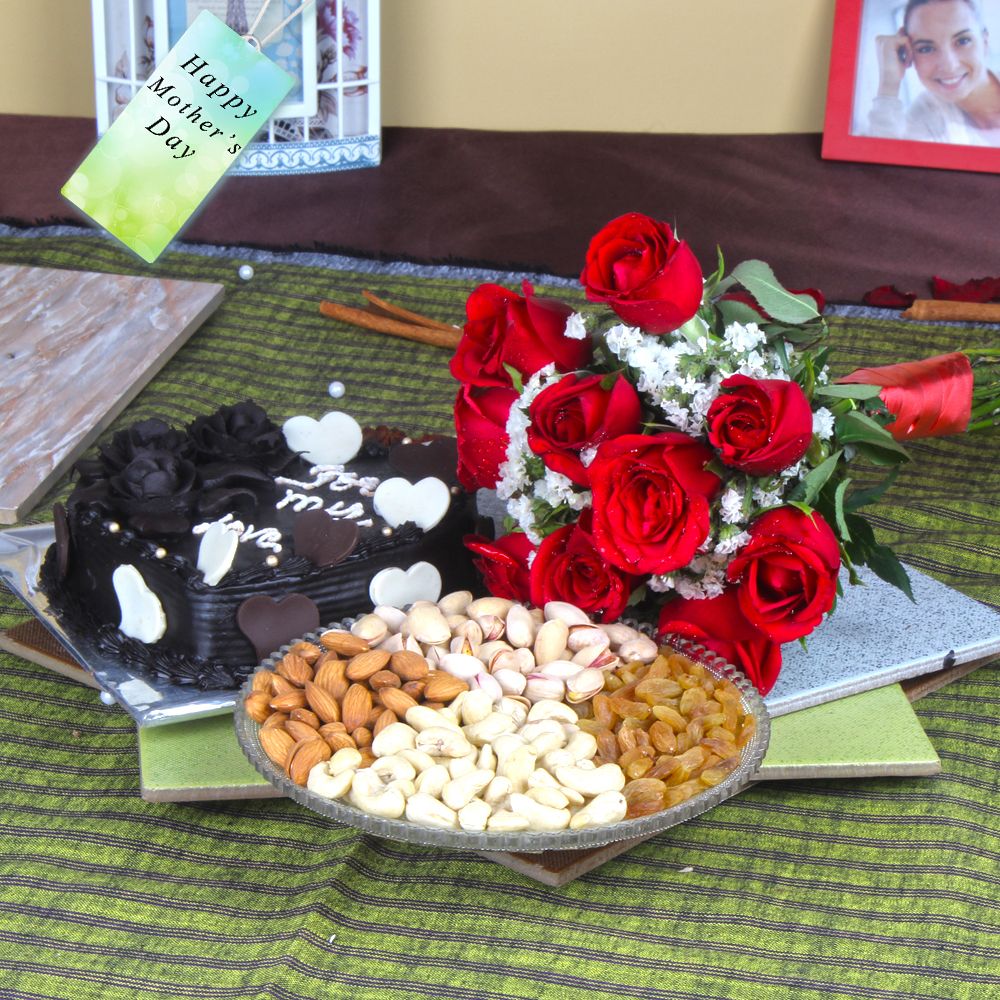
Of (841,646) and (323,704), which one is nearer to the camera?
(323,704)

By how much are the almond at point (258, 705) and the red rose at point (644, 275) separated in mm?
256

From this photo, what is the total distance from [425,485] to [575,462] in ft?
0.42

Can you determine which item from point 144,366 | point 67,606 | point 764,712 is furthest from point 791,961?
point 144,366

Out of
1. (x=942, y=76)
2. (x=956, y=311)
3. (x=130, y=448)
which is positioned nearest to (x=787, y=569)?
(x=130, y=448)

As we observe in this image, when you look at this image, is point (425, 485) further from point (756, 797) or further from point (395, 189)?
point (395, 189)

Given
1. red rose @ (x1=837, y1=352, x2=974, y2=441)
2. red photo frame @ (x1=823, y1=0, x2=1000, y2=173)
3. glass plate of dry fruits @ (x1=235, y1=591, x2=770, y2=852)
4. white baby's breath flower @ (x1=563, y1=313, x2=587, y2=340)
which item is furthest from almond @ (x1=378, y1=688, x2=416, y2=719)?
red photo frame @ (x1=823, y1=0, x2=1000, y2=173)

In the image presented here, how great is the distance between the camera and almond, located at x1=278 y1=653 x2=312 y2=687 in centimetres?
69

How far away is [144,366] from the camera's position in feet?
4.18

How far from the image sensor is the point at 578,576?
75 centimetres

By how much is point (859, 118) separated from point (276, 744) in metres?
1.07

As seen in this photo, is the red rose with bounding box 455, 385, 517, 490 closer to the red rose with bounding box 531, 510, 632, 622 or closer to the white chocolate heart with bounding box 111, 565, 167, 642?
the red rose with bounding box 531, 510, 632, 622

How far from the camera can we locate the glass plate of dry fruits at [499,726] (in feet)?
1.96

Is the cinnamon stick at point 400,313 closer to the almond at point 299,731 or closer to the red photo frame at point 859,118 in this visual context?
the red photo frame at point 859,118

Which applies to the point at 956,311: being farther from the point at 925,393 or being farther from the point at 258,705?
the point at 258,705
